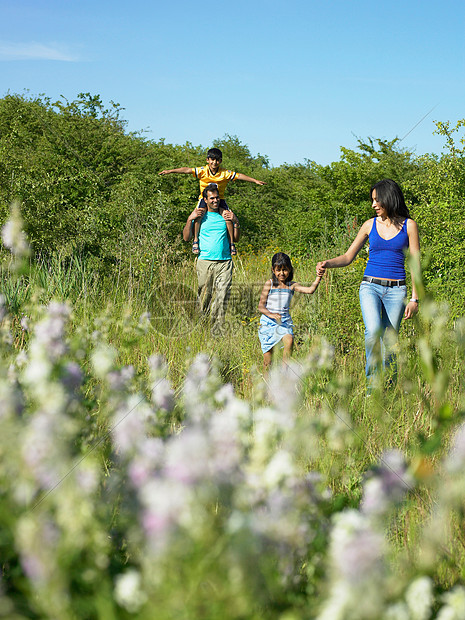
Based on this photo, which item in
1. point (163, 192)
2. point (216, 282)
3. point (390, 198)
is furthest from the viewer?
point (163, 192)

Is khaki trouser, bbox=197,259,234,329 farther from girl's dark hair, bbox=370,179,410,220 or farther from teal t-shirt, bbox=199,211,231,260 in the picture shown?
girl's dark hair, bbox=370,179,410,220

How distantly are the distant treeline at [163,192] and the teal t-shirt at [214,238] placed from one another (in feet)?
4.43

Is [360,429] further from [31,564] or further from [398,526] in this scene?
[31,564]

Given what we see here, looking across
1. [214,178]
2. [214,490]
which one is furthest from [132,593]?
[214,178]

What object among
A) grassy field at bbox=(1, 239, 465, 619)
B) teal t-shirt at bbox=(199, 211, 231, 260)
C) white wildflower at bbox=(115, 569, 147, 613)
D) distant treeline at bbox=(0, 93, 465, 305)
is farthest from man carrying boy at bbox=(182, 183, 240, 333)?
white wildflower at bbox=(115, 569, 147, 613)

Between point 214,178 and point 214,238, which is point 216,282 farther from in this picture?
point 214,178

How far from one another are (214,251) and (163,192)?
7.23 m

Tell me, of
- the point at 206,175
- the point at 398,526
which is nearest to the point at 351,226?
the point at 206,175

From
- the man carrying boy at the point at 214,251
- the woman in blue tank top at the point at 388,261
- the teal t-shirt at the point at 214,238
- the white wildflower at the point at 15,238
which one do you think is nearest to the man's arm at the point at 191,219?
the man carrying boy at the point at 214,251

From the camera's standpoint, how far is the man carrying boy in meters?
5.77

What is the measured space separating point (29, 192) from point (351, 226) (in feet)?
14.9

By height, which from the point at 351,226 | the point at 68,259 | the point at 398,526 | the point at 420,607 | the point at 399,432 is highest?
the point at 351,226

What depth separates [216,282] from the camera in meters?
5.83

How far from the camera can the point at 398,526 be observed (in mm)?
2188
